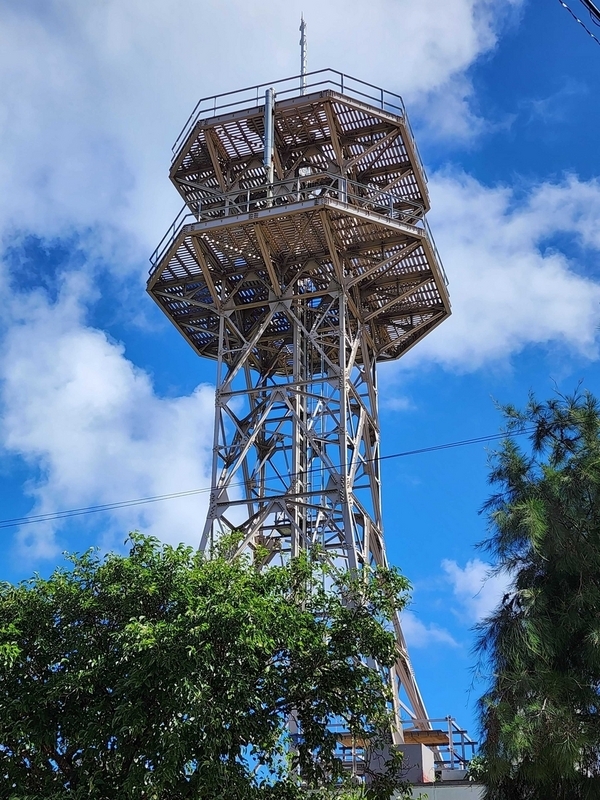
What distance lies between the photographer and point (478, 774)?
16.1 m

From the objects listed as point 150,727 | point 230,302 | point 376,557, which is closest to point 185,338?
point 230,302

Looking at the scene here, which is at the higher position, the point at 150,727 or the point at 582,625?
the point at 582,625

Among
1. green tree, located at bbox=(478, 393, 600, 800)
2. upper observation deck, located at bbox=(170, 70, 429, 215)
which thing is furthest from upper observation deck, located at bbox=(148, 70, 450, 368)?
green tree, located at bbox=(478, 393, 600, 800)

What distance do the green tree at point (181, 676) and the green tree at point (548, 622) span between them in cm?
293

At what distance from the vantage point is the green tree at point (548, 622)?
14633 mm

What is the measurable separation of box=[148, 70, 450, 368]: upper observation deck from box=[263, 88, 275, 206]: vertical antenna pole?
39 millimetres

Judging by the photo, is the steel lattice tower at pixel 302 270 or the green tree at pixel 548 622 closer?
the green tree at pixel 548 622

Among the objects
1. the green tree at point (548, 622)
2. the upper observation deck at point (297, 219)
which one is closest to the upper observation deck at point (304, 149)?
the upper observation deck at point (297, 219)

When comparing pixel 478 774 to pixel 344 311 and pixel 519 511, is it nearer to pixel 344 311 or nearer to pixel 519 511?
pixel 519 511

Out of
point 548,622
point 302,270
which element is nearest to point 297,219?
point 302,270

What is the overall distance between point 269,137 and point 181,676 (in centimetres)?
1833

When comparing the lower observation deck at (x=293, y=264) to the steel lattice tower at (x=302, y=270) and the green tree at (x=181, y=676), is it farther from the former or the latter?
the green tree at (x=181, y=676)

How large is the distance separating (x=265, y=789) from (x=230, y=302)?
57.6 feet

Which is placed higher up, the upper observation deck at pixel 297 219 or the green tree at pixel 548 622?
the upper observation deck at pixel 297 219
